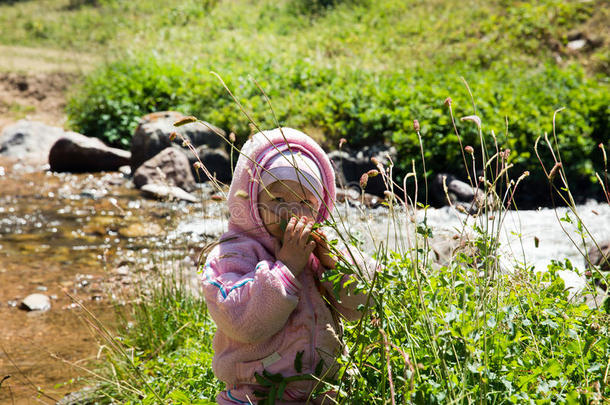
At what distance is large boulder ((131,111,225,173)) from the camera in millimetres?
9477

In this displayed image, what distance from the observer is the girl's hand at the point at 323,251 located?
2.00m

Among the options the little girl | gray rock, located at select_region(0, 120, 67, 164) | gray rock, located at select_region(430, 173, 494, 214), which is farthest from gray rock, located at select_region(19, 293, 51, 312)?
gray rock, located at select_region(0, 120, 67, 164)

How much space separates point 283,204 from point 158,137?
780 cm

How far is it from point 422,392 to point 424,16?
15.1 m

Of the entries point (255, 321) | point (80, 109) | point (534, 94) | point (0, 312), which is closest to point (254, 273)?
point (255, 321)

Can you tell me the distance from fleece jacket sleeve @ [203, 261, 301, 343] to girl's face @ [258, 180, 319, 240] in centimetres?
17

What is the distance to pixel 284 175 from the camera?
207 cm

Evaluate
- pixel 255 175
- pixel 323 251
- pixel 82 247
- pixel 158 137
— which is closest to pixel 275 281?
pixel 323 251

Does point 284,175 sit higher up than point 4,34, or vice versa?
point 284,175

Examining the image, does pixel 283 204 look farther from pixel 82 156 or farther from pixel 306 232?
pixel 82 156

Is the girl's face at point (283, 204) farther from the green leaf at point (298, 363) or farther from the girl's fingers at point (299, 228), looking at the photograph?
the green leaf at point (298, 363)

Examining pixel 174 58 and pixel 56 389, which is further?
pixel 174 58

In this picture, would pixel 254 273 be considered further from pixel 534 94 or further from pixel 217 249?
pixel 534 94

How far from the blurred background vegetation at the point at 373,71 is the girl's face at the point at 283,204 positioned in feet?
13.7
